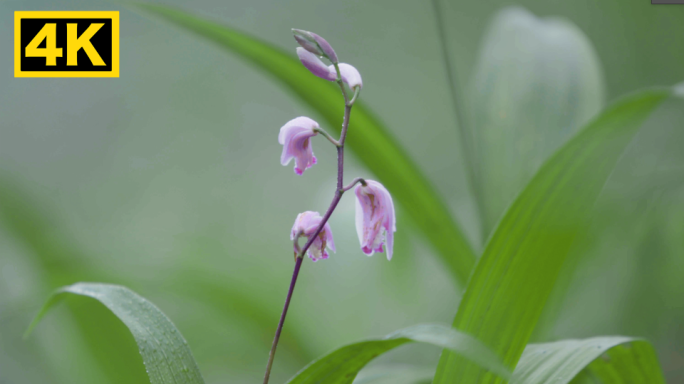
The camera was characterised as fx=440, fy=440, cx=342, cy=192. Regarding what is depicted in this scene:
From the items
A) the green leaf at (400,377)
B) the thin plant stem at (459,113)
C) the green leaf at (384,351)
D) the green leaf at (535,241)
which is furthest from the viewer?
the thin plant stem at (459,113)

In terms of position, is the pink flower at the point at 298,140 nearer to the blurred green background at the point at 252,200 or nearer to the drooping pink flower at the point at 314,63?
the drooping pink flower at the point at 314,63

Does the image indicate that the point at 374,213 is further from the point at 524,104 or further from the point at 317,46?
the point at 524,104

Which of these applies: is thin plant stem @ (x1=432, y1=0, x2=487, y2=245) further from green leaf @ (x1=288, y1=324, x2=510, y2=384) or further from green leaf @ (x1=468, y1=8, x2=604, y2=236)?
green leaf @ (x1=288, y1=324, x2=510, y2=384)

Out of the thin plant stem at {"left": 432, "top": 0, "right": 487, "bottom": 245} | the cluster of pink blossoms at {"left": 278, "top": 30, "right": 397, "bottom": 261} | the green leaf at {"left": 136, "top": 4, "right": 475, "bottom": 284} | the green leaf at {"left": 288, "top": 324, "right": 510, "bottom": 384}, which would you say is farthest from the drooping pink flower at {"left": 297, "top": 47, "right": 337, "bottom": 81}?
the thin plant stem at {"left": 432, "top": 0, "right": 487, "bottom": 245}

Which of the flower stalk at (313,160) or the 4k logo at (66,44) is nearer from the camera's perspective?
the flower stalk at (313,160)

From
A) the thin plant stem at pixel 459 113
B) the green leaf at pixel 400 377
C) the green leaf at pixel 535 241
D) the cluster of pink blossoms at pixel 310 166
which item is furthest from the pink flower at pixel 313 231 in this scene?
the thin plant stem at pixel 459 113

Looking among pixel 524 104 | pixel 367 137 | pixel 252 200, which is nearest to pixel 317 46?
pixel 367 137

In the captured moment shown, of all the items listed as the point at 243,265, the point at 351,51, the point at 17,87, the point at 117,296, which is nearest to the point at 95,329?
the point at 117,296
